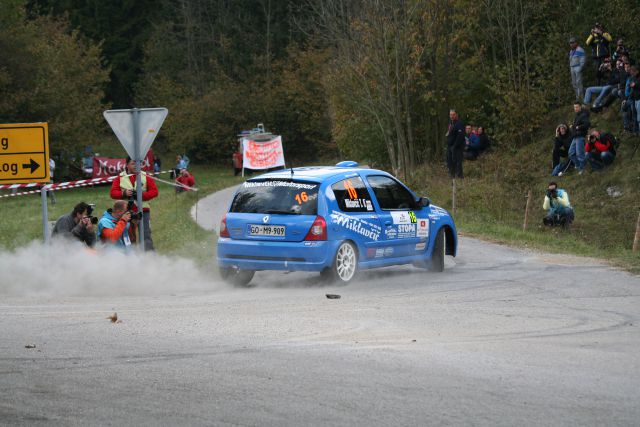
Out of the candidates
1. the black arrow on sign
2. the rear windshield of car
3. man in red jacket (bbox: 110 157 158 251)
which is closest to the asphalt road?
the rear windshield of car

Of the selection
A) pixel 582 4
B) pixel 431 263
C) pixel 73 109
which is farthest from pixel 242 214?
pixel 73 109

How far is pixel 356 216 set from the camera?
14.1 metres

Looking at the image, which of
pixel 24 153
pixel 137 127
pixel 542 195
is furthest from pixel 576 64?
pixel 24 153

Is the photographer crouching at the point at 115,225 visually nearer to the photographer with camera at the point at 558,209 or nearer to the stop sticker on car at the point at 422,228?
the stop sticker on car at the point at 422,228

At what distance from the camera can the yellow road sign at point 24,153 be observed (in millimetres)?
14797

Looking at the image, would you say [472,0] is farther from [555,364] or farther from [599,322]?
[555,364]

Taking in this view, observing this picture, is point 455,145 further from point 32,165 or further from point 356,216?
point 32,165

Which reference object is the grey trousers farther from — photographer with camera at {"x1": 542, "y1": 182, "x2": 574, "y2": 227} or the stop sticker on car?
the stop sticker on car

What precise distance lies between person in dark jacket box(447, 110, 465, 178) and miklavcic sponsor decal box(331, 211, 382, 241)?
54.9 feet

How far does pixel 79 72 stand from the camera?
61.4 meters

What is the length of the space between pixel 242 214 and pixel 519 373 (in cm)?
665

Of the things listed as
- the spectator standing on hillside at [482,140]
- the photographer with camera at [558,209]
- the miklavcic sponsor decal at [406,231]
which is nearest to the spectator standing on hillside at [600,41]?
the spectator standing on hillside at [482,140]

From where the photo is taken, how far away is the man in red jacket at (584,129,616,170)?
90.6 ft

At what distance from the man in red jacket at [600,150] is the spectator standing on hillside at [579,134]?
10.9 inches
